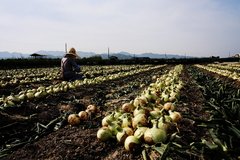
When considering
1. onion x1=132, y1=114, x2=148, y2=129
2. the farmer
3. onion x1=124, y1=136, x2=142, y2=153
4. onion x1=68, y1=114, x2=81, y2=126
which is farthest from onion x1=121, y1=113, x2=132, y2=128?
the farmer

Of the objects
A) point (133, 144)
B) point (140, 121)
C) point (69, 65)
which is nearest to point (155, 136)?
point (133, 144)

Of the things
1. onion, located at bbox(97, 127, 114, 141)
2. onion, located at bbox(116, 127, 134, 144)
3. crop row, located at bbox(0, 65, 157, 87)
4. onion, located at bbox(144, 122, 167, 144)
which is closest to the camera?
onion, located at bbox(144, 122, 167, 144)

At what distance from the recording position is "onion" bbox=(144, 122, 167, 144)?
1707 mm

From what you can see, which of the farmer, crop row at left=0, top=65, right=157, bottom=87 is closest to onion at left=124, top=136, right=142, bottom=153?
the farmer

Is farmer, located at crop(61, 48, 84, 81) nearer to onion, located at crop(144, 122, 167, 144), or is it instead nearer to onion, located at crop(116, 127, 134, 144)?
onion, located at crop(116, 127, 134, 144)

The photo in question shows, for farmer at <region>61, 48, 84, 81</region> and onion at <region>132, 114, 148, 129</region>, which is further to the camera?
farmer at <region>61, 48, 84, 81</region>

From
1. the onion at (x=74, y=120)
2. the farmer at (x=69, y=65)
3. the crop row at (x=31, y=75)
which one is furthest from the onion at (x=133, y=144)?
the crop row at (x=31, y=75)

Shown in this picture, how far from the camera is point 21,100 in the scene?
4328 mm

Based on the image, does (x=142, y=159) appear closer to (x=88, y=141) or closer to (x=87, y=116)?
(x=88, y=141)

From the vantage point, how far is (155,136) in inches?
67.4

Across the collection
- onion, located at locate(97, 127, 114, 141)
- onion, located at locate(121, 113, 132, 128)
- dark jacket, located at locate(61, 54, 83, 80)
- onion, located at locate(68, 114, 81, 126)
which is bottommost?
onion, located at locate(68, 114, 81, 126)

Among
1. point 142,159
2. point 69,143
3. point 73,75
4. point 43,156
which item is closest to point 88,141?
point 69,143

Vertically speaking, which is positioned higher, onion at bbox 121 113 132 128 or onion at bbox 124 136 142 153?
onion at bbox 121 113 132 128

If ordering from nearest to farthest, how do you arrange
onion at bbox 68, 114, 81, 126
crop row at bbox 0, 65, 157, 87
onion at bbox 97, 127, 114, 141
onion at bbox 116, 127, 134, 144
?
onion at bbox 116, 127, 134, 144
onion at bbox 97, 127, 114, 141
onion at bbox 68, 114, 81, 126
crop row at bbox 0, 65, 157, 87
